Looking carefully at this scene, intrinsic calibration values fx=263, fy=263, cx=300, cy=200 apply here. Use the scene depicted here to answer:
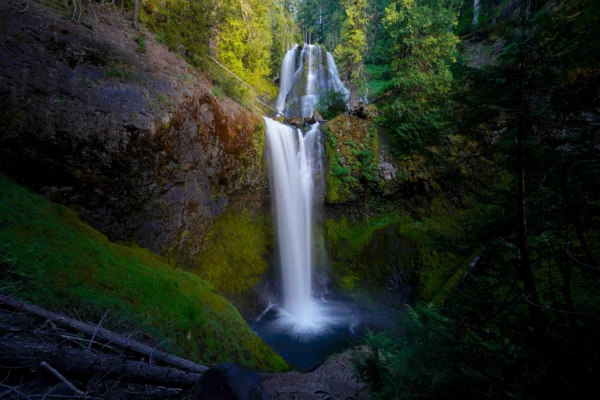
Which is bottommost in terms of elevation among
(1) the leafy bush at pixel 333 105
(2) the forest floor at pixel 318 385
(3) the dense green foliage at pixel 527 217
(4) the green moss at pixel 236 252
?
(2) the forest floor at pixel 318 385

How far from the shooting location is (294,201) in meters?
11.1

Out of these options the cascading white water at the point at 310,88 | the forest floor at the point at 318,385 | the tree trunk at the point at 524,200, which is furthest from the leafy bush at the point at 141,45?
the cascading white water at the point at 310,88

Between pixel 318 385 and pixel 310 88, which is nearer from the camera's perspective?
pixel 318 385

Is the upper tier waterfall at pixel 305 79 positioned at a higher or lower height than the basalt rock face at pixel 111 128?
higher

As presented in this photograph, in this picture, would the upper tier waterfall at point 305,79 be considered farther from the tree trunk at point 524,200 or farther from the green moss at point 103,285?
the tree trunk at point 524,200

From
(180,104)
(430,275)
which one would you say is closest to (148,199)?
(180,104)

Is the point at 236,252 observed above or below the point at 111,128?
below

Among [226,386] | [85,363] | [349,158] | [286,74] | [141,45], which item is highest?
[286,74]

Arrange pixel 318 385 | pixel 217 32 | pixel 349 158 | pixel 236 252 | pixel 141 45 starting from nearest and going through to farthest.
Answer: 1. pixel 318 385
2. pixel 141 45
3. pixel 236 252
4. pixel 217 32
5. pixel 349 158

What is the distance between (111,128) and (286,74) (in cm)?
1693

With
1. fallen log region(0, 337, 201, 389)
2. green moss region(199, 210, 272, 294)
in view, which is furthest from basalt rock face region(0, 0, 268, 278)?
fallen log region(0, 337, 201, 389)

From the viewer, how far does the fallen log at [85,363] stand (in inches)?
81.2

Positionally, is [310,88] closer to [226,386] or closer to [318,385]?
[318,385]

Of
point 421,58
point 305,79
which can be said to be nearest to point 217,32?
point 421,58
